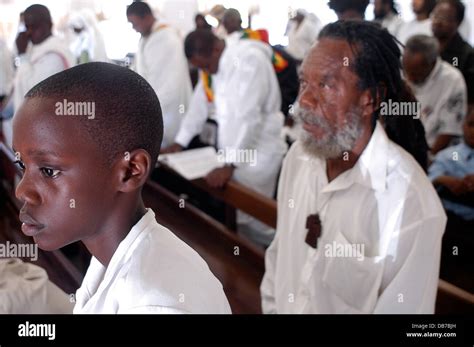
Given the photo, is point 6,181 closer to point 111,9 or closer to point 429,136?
point 111,9

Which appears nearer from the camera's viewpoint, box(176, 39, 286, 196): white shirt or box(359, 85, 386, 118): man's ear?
box(359, 85, 386, 118): man's ear

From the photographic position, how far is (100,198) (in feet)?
1.95

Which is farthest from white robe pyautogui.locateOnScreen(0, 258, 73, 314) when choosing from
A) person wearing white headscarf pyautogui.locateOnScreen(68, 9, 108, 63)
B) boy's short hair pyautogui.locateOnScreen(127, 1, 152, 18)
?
boy's short hair pyautogui.locateOnScreen(127, 1, 152, 18)

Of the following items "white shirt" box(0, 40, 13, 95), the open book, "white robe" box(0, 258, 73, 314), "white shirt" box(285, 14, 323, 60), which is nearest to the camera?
"white robe" box(0, 258, 73, 314)

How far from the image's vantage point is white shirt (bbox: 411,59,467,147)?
2248mm

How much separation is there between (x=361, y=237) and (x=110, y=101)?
64cm

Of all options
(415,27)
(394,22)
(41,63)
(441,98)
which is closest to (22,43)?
(41,63)

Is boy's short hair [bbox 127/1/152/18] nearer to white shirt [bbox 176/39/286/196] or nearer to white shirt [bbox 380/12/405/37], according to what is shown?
white shirt [bbox 176/39/286/196]

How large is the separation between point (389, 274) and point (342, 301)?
121 mm

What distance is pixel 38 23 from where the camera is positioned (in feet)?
3.25

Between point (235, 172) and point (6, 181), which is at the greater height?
point (235, 172)

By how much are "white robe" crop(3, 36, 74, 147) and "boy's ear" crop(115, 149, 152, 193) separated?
0.32 m
